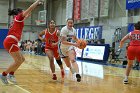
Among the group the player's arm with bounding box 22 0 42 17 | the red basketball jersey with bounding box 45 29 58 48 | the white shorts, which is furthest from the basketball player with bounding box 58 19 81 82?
the player's arm with bounding box 22 0 42 17

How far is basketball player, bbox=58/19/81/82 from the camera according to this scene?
9.16m

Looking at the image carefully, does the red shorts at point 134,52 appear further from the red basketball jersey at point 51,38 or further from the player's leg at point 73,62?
the red basketball jersey at point 51,38

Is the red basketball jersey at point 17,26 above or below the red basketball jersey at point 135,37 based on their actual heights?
above

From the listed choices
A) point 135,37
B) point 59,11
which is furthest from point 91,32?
point 59,11

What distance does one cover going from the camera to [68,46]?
31.0 feet

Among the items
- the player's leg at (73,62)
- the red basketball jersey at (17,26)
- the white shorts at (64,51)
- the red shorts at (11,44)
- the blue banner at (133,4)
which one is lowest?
the player's leg at (73,62)

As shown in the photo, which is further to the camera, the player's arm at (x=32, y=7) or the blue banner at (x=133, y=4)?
the blue banner at (x=133, y=4)

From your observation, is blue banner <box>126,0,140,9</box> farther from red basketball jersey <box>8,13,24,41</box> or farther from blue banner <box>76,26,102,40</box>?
red basketball jersey <box>8,13,24,41</box>

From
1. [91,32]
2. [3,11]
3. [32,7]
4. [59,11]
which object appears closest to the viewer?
[32,7]

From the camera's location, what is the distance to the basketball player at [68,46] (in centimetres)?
916

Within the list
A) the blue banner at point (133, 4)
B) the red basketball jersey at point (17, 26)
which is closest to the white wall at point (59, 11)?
the blue banner at point (133, 4)

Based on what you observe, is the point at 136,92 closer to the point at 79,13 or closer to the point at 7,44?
the point at 7,44

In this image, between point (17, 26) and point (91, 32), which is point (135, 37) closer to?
point (17, 26)

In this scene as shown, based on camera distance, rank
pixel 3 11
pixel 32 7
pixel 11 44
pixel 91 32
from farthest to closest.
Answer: pixel 3 11 < pixel 91 32 < pixel 11 44 < pixel 32 7
